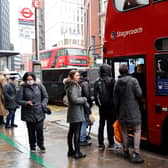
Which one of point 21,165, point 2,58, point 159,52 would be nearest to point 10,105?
point 21,165

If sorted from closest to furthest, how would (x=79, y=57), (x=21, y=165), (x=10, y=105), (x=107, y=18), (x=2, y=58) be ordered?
(x=21, y=165)
(x=107, y=18)
(x=10, y=105)
(x=2, y=58)
(x=79, y=57)

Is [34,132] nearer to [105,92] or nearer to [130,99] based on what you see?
[105,92]

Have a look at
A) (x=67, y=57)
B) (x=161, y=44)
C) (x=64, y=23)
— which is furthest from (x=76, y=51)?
(x=64, y=23)

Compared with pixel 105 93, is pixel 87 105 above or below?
below

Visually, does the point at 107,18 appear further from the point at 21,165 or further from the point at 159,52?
the point at 21,165

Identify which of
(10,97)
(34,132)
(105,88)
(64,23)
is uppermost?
(64,23)

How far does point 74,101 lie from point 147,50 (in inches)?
68.7

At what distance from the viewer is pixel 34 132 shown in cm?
674

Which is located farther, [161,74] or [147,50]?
[147,50]

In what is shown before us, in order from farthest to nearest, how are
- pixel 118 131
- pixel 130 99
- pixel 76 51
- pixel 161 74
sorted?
pixel 76 51
pixel 118 131
pixel 161 74
pixel 130 99

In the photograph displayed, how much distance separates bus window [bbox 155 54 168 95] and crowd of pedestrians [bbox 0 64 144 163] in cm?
44

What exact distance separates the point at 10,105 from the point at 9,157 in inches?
140

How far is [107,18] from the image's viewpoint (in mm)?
7121

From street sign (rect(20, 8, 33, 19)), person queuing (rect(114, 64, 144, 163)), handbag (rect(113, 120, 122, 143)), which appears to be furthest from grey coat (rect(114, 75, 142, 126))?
street sign (rect(20, 8, 33, 19))
